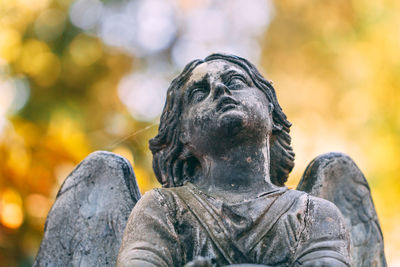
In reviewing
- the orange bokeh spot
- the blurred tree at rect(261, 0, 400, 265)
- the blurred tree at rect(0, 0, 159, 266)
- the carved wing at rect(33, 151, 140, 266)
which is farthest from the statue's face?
the blurred tree at rect(261, 0, 400, 265)

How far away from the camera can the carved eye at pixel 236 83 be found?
4988 millimetres

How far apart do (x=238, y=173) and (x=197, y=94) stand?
52cm

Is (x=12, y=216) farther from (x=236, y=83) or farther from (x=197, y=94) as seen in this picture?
(x=236, y=83)

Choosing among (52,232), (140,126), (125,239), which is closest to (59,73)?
(140,126)

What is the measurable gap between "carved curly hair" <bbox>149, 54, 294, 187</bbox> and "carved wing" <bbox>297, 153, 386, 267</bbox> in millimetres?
410

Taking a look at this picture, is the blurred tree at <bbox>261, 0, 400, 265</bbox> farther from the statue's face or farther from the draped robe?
the draped robe

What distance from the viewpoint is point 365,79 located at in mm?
12742

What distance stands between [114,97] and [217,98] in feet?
23.0

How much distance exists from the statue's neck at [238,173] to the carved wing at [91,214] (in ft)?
2.32

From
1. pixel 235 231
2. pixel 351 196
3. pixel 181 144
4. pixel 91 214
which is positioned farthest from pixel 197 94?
pixel 351 196

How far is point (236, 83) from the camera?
16.4ft

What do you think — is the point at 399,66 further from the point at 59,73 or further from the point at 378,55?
the point at 59,73

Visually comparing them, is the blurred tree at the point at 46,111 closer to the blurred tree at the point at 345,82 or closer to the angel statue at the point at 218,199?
the blurred tree at the point at 345,82

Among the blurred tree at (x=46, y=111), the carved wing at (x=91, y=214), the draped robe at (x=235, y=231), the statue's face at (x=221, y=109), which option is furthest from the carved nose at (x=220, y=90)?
the blurred tree at (x=46, y=111)
